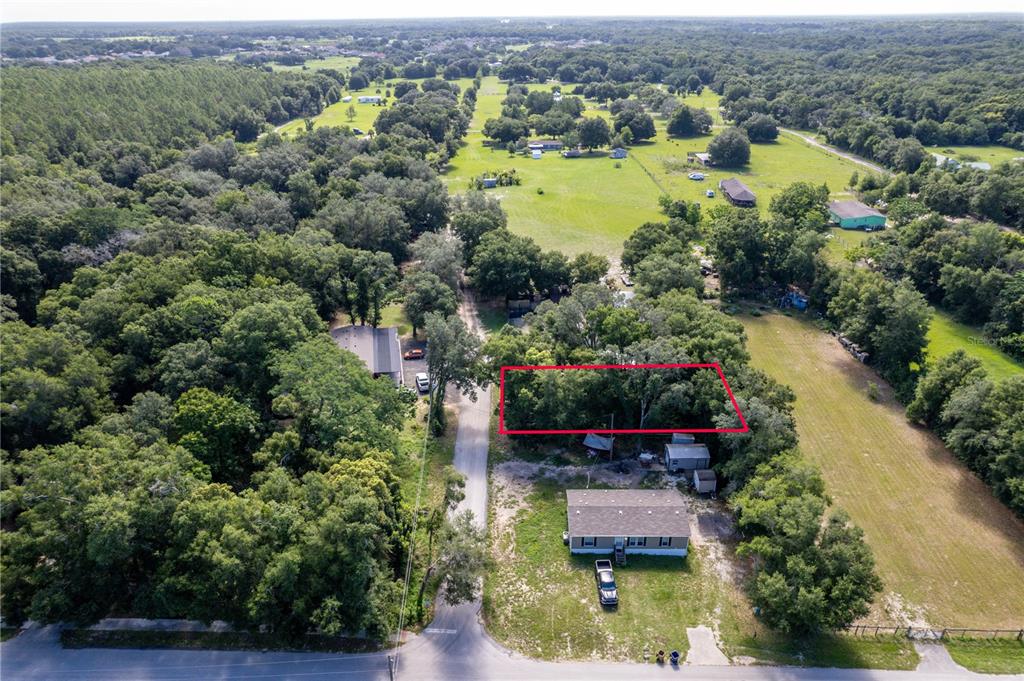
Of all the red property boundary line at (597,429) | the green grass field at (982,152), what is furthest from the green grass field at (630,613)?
the green grass field at (982,152)

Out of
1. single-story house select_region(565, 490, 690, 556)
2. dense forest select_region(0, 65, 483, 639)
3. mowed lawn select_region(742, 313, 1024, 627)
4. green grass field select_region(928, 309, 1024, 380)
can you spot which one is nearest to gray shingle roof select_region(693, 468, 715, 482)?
single-story house select_region(565, 490, 690, 556)

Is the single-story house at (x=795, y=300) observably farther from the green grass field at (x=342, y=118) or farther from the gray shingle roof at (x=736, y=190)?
the green grass field at (x=342, y=118)

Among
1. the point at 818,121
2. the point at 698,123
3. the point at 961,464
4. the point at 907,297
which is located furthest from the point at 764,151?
the point at 961,464

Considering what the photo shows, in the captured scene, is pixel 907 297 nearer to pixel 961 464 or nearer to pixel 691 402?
pixel 961 464

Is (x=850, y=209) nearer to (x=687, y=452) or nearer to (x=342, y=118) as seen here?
(x=687, y=452)

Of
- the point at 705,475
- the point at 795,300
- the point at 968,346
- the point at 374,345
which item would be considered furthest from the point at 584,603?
the point at 968,346

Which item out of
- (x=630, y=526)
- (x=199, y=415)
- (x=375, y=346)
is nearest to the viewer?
(x=630, y=526)
